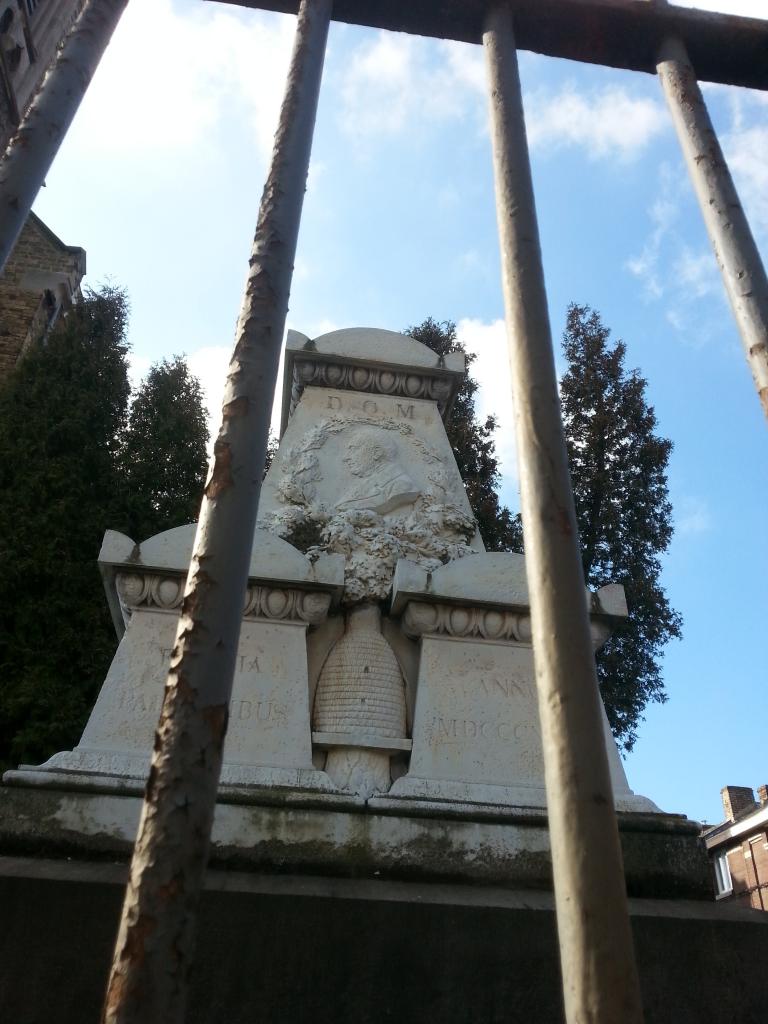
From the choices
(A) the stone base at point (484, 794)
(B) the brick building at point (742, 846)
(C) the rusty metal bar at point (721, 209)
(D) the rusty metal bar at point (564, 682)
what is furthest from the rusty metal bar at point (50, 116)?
(B) the brick building at point (742, 846)

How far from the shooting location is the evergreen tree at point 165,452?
549 inches

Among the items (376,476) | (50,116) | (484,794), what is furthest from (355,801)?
(50,116)

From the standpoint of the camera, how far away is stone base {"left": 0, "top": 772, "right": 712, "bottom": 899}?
2873 mm

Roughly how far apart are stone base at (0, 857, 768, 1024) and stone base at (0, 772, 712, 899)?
17cm

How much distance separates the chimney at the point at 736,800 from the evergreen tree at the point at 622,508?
14.4 meters

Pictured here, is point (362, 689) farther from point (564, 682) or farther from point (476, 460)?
point (476, 460)

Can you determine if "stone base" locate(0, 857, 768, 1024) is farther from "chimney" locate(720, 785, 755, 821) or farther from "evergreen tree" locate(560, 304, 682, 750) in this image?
"chimney" locate(720, 785, 755, 821)

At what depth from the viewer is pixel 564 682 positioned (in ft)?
5.51

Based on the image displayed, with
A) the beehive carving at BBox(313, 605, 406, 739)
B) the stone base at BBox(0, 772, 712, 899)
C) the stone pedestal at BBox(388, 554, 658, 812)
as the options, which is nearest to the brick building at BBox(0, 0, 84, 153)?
the beehive carving at BBox(313, 605, 406, 739)

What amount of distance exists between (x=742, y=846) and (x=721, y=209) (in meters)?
26.3

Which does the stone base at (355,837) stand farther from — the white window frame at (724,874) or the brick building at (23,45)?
the white window frame at (724,874)

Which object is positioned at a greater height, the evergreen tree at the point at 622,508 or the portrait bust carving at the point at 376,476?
the evergreen tree at the point at 622,508

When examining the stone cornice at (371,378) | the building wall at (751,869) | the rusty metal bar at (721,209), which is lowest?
the rusty metal bar at (721,209)

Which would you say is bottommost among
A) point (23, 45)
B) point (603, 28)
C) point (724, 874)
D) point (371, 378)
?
point (603, 28)
